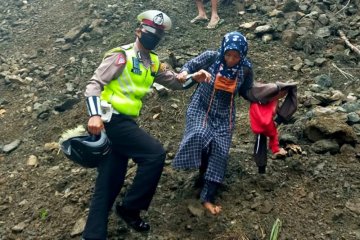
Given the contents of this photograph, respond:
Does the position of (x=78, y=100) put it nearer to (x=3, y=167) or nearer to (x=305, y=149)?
(x=3, y=167)

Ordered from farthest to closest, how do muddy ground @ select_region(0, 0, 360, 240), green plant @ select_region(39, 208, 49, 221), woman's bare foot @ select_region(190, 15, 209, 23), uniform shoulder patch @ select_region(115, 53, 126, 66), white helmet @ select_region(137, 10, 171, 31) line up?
1. woman's bare foot @ select_region(190, 15, 209, 23)
2. green plant @ select_region(39, 208, 49, 221)
3. muddy ground @ select_region(0, 0, 360, 240)
4. white helmet @ select_region(137, 10, 171, 31)
5. uniform shoulder patch @ select_region(115, 53, 126, 66)

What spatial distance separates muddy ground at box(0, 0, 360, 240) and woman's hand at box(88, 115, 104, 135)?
3.79 ft

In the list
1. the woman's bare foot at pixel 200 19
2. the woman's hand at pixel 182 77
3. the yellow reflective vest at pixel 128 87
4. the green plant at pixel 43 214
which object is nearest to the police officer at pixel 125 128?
the yellow reflective vest at pixel 128 87

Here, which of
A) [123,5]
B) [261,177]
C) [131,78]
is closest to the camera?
[131,78]

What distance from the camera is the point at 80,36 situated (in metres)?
9.12

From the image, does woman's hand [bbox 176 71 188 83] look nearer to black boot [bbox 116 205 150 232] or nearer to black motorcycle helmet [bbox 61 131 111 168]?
black motorcycle helmet [bbox 61 131 111 168]

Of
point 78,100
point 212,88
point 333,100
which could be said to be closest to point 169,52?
point 78,100

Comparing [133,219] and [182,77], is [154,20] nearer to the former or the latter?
[182,77]

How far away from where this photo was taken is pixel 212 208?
432cm

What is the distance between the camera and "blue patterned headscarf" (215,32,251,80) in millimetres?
4129

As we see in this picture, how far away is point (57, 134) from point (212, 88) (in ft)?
9.51

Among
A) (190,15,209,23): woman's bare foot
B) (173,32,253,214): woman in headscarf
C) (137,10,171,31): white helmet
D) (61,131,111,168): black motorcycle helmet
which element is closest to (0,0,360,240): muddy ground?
(190,15,209,23): woman's bare foot

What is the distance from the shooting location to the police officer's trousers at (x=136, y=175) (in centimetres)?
385

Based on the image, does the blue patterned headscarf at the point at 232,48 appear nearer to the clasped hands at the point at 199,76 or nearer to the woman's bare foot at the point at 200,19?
the clasped hands at the point at 199,76
